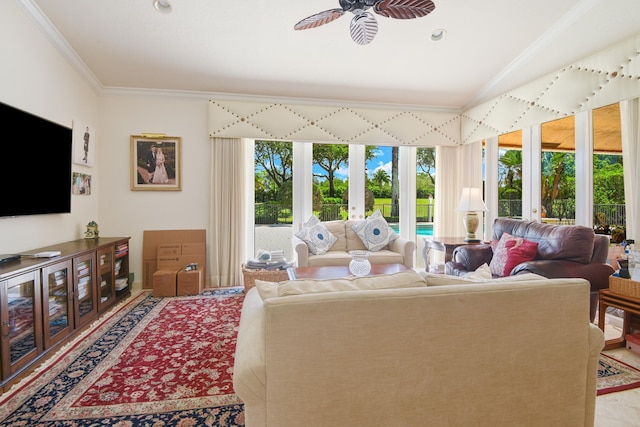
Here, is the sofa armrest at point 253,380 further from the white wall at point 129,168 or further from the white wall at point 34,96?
the white wall at point 129,168

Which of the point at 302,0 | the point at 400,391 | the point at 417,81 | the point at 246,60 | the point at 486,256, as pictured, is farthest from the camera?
the point at 417,81

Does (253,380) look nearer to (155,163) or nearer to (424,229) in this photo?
(155,163)

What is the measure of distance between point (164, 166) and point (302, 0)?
2.77 m

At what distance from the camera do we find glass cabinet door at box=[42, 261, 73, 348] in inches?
91.0

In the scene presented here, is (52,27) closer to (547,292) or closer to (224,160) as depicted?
(224,160)

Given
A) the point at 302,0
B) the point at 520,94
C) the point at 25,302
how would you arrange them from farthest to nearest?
the point at 520,94
the point at 302,0
the point at 25,302

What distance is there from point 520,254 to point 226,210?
3.54 metres

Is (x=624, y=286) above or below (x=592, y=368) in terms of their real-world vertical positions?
above

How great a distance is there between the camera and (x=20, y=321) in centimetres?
210

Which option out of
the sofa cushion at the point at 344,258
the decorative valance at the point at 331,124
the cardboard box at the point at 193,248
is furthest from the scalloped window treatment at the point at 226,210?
the sofa cushion at the point at 344,258

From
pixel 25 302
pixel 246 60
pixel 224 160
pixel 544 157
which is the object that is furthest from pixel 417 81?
pixel 25 302

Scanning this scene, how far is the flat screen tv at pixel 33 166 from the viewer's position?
2.35 metres

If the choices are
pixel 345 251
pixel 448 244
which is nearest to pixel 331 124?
pixel 345 251

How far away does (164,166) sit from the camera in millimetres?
4262
